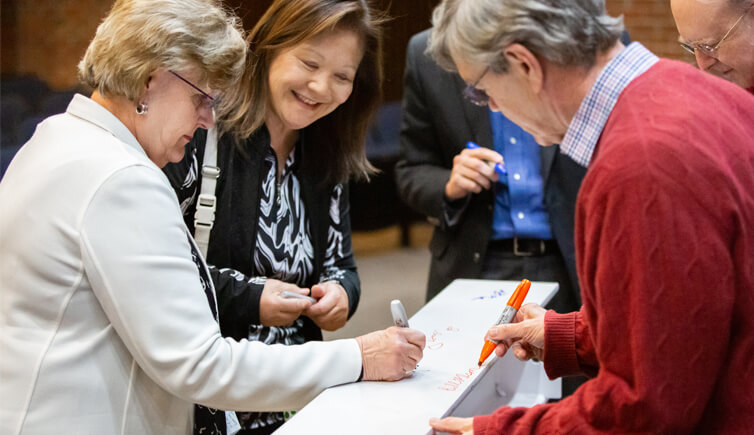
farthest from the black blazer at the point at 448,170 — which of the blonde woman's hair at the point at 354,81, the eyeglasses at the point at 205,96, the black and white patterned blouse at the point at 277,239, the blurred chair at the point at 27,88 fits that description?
the blurred chair at the point at 27,88

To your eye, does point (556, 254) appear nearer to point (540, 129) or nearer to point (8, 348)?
point (540, 129)

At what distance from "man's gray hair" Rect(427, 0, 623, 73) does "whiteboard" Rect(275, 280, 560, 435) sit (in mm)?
677

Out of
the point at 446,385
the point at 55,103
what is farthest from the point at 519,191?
the point at 55,103

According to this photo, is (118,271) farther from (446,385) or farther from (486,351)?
(486,351)

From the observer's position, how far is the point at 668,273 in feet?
3.55

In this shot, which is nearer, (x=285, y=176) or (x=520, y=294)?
(x=520, y=294)

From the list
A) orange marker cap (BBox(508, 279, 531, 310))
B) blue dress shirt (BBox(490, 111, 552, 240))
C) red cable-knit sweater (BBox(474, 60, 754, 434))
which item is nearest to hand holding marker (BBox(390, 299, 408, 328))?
orange marker cap (BBox(508, 279, 531, 310))

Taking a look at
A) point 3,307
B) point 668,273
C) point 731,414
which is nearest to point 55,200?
point 3,307

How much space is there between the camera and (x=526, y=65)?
4.26 feet

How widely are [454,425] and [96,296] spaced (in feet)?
2.24

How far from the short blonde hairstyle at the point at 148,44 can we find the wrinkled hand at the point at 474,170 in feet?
3.98

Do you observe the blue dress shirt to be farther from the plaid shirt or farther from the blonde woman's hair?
the plaid shirt

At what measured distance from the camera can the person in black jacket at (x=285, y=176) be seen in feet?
6.55

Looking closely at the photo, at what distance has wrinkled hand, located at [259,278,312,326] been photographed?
6.47 feet
